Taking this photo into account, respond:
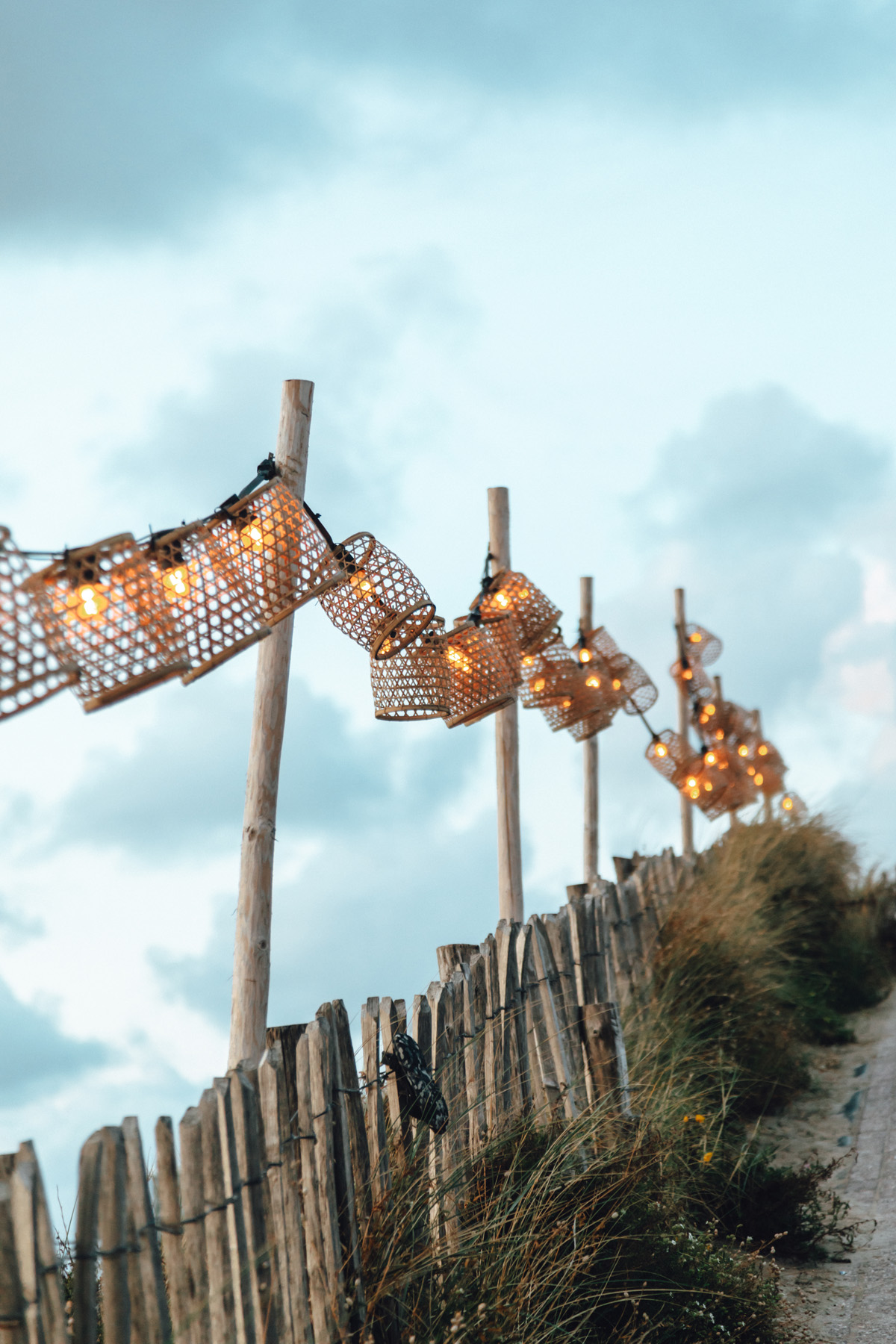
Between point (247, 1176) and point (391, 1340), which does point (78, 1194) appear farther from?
point (391, 1340)

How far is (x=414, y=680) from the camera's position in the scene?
402 cm

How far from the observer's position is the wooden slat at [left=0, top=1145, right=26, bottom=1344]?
2070mm

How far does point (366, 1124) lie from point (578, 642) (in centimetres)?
446

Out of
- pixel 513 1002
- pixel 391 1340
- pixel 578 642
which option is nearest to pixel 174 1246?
pixel 391 1340

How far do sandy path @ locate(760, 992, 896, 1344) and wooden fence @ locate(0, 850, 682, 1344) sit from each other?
3.16 ft

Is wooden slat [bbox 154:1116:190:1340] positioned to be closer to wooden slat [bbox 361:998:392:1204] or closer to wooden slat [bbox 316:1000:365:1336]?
wooden slat [bbox 316:1000:365:1336]

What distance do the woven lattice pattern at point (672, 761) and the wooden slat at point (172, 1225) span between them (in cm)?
778

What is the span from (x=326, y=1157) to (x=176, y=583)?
136 cm

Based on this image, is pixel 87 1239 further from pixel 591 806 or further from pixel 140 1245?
pixel 591 806

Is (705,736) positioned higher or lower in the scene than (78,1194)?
higher

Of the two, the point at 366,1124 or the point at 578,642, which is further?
the point at 578,642

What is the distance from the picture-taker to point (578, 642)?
740 centimetres

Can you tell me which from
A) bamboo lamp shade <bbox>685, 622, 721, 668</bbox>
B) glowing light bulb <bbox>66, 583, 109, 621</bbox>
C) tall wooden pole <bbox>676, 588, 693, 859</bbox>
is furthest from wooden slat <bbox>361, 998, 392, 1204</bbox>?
bamboo lamp shade <bbox>685, 622, 721, 668</bbox>

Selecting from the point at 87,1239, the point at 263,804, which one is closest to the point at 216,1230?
the point at 87,1239
